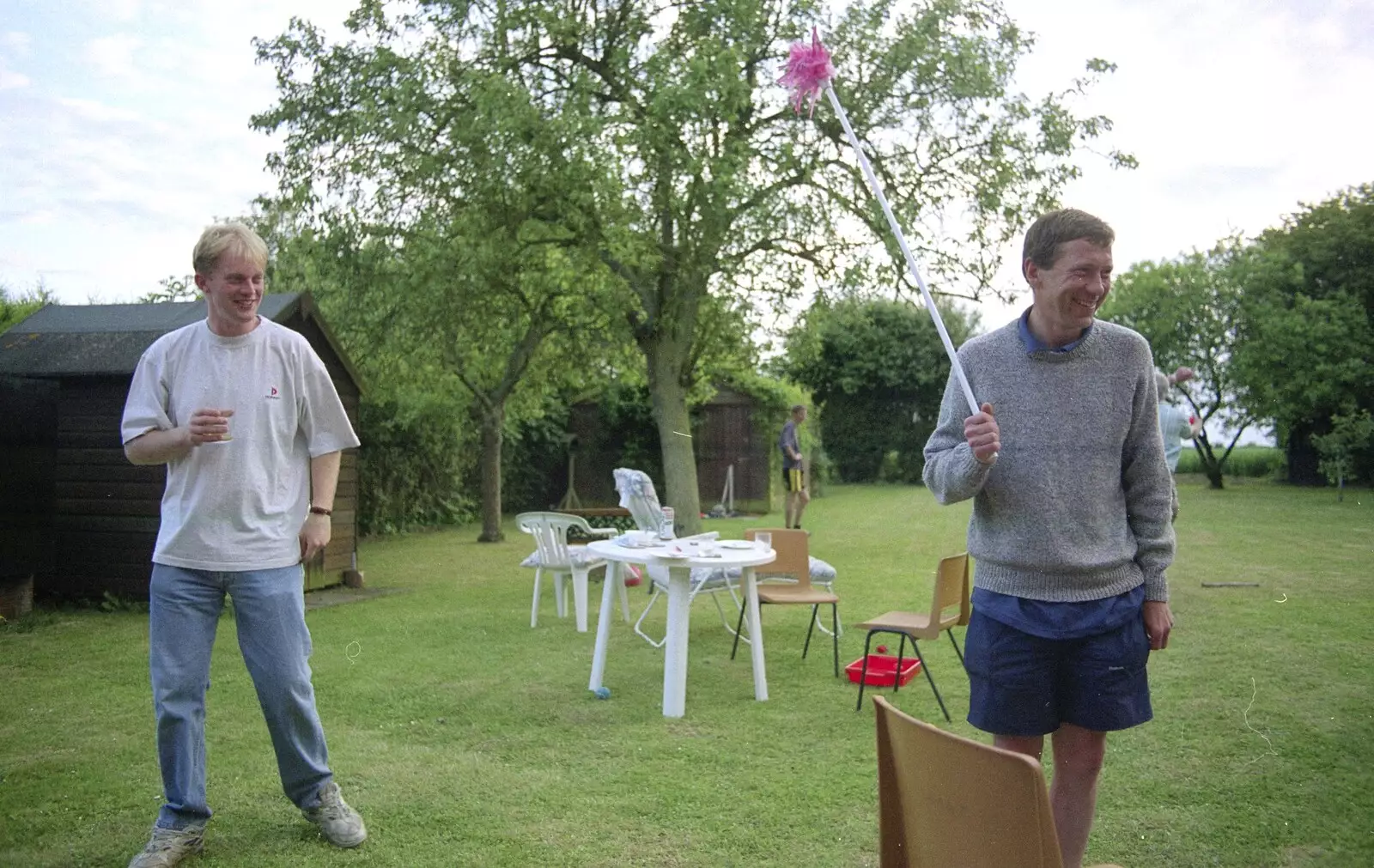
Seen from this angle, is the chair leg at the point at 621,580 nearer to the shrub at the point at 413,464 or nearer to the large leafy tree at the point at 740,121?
the large leafy tree at the point at 740,121

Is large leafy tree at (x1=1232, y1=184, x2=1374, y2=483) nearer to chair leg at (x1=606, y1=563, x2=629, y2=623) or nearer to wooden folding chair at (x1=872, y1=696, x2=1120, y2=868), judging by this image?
chair leg at (x1=606, y1=563, x2=629, y2=623)

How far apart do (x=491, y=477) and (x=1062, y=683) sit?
14201 millimetres

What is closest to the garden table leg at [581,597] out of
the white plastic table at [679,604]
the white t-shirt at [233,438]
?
the white plastic table at [679,604]

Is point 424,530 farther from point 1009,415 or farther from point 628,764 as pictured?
point 1009,415

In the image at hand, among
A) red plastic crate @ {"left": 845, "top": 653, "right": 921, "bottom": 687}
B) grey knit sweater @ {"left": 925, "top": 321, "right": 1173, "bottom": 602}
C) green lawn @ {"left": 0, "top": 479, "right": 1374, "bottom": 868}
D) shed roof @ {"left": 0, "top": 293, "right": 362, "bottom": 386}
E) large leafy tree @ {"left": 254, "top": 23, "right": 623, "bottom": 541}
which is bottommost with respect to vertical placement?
green lawn @ {"left": 0, "top": 479, "right": 1374, "bottom": 868}

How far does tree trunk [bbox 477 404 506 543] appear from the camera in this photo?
630 inches

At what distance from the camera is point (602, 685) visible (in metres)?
6.05

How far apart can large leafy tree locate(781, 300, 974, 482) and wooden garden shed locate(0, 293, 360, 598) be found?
23676 millimetres

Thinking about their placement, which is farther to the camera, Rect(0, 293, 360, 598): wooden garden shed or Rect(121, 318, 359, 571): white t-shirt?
Rect(0, 293, 360, 598): wooden garden shed

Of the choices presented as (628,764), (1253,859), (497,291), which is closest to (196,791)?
(628,764)

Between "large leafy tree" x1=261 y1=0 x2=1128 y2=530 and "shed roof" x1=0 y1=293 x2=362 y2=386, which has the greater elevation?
Answer: "large leafy tree" x1=261 y1=0 x2=1128 y2=530

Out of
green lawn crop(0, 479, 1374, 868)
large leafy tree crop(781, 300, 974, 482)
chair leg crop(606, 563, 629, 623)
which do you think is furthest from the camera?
large leafy tree crop(781, 300, 974, 482)

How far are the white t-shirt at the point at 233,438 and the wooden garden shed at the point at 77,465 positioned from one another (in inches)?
249

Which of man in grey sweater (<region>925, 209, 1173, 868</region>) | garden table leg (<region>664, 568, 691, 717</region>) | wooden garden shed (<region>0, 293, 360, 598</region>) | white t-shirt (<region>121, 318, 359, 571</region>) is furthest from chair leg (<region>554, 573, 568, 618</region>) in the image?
man in grey sweater (<region>925, 209, 1173, 868</region>)
